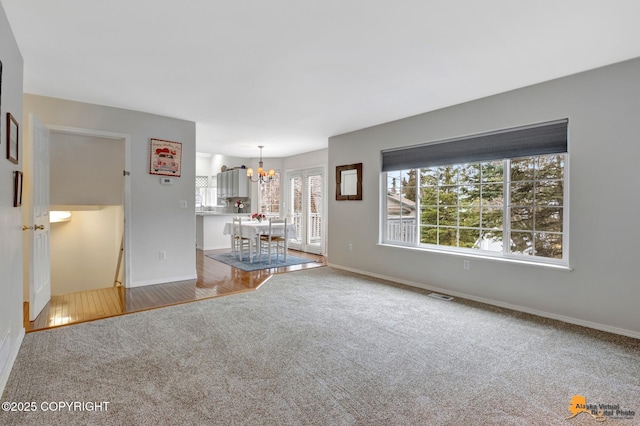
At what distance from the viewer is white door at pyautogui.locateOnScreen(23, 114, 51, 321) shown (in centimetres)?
305

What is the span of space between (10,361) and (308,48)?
313cm

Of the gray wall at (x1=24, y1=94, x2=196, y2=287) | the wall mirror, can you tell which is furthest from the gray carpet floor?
the wall mirror

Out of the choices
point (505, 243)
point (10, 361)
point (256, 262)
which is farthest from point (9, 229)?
point (505, 243)

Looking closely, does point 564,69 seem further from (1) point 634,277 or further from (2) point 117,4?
(2) point 117,4

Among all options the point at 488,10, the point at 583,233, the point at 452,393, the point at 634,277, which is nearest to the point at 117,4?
the point at 488,10

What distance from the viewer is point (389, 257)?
4840mm

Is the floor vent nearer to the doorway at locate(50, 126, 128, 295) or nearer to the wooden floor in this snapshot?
the wooden floor

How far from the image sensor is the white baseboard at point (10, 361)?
1.93m

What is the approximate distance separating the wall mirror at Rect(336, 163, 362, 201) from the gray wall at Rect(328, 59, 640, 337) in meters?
1.65

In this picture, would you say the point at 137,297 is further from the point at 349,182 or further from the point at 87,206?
the point at 349,182

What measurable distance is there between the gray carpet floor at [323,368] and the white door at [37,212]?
2.34 feet

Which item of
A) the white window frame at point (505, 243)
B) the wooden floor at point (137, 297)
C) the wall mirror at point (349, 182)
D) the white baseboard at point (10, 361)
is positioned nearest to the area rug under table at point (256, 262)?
the wooden floor at point (137, 297)

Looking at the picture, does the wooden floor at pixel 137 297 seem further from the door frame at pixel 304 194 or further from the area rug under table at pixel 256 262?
the door frame at pixel 304 194

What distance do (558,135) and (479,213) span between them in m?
1.17
